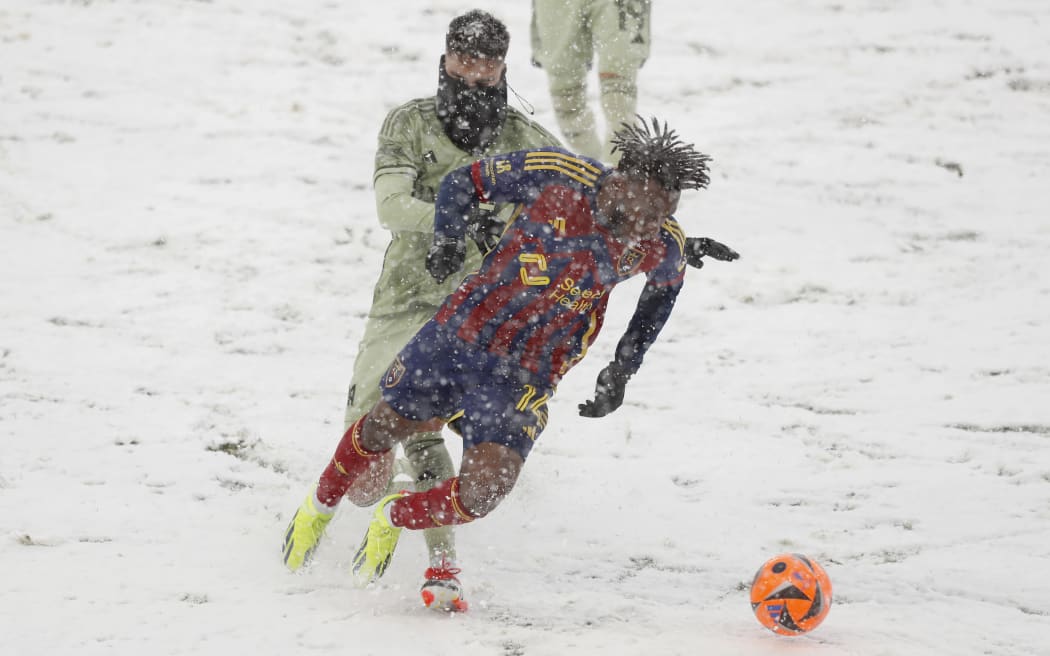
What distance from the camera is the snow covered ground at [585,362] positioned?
161 inches

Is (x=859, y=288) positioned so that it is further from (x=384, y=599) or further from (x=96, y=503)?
(x=96, y=503)

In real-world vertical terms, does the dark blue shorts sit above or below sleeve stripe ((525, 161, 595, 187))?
below

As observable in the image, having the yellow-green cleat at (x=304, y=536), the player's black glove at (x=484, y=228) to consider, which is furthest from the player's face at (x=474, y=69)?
the yellow-green cleat at (x=304, y=536)

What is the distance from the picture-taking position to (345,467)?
4.31m

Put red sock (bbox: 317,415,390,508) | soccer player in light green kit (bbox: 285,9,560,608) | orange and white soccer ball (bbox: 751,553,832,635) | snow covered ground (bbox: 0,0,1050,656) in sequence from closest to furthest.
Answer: orange and white soccer ball (bbox: 751,553,832,635) < snow covered ground (bbox: 0,0,1050,656) < red sock (bbox: 317,415,390,508) < soccer player in light green kit (bbox: 285,9,560,608)

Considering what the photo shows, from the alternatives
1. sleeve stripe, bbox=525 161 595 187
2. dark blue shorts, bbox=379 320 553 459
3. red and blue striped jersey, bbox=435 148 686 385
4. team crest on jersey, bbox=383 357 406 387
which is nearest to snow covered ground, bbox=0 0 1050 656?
dark blue shorts, bbox=379 320 553 459

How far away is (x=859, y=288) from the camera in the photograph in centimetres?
694

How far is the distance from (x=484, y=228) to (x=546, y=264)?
0.28 metres

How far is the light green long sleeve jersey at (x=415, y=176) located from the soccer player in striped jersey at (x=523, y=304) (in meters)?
0.55

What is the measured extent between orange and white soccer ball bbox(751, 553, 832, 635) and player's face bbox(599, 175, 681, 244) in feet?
4.08

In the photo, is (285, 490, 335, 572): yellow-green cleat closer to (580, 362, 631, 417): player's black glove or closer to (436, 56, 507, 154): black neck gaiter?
(580, 362, 631, 417): player's black glove

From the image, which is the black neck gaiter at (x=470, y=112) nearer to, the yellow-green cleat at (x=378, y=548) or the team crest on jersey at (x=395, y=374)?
the team crest on jersey at (x=395, y=374)

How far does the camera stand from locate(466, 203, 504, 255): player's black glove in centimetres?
402

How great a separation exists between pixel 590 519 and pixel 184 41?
21.2ft
